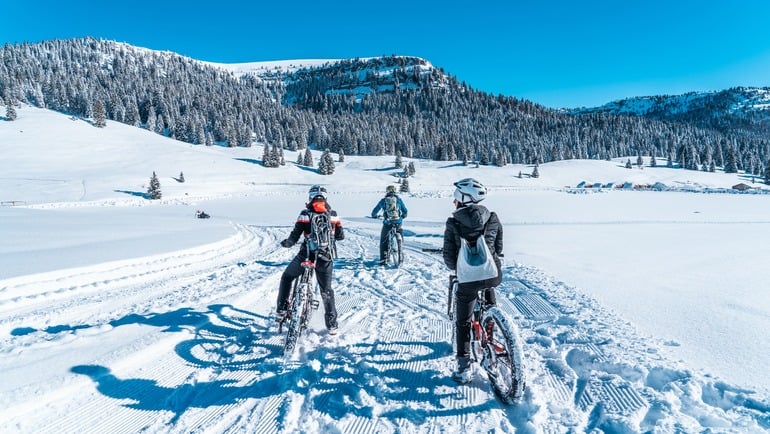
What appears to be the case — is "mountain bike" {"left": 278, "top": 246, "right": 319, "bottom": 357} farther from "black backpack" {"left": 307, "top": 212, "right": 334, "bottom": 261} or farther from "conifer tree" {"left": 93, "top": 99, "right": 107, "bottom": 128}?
"conifer tree" {"left": 93, "top": 99, "right": 107, "bottom": 128}

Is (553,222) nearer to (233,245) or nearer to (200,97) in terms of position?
(233,245)

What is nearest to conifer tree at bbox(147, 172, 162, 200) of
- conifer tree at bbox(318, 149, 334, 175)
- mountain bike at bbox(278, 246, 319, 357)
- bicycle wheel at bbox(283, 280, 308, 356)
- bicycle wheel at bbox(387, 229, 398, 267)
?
conifer tree at bbox(318, 149, 334, 175)

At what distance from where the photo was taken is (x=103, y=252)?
10.6 meters

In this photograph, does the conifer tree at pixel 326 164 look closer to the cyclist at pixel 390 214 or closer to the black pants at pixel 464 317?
the cyclist at pixel 390 214

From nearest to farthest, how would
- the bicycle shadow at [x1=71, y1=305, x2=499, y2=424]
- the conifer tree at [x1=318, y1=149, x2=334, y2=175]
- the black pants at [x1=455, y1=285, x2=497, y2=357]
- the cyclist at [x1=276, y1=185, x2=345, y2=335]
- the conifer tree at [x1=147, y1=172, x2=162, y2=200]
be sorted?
1. the bicycle shadow at [x1=71, y1=305, x2=499, y2=424]
2. the black pants at [x1=455, y1=285, x2=497, y2=357]
3. the cyclist at [x1=276, y1=185, x2=345, y2=335]
4. the conifer tree at [x1=147, y1=172, x2=162, y2=200]
5. the conifer tree at [x1=318, y1=149, x2=334, y2=175]

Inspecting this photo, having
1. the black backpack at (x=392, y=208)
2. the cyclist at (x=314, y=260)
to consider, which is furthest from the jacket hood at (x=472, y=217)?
the black backpack at (x=392, y=208)

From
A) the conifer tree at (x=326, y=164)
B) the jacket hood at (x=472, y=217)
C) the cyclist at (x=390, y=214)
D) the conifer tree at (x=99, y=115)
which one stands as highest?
the conifer tree at (x=99, y=115)

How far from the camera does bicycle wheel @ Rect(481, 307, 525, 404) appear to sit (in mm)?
3498

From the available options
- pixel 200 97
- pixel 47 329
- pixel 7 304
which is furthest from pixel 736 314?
pixel 200 97

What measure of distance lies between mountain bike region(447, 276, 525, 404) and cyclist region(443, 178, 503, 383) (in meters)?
0.09

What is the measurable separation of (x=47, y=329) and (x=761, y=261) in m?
16.1

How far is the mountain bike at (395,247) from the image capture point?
10.7 m

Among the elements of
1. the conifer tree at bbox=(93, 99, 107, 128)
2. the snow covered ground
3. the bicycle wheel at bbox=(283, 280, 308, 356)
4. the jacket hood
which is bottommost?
the snow covered ground

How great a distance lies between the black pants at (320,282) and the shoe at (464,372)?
2.09 meters
